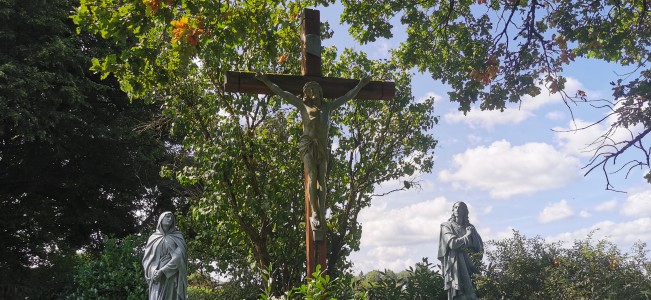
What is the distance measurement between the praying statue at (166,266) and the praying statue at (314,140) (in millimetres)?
2842

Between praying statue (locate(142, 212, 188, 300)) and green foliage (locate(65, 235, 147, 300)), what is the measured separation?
4162 millimetres

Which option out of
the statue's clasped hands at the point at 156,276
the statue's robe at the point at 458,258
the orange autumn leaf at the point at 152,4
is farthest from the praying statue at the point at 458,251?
the orange autumn leaf at the point at 152,4

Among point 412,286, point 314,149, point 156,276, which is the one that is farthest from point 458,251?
point 156,276

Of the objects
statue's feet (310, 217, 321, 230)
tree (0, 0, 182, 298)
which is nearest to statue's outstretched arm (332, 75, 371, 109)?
statue's feet (310, 217, 321, 230)

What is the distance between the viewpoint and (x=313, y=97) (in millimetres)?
6805

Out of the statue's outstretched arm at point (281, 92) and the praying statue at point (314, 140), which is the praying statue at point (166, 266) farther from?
the statue's outstretched arm at point (281, 92)

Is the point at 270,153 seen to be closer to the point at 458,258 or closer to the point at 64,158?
the point at 458,258

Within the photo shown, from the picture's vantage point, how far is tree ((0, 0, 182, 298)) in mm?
14414

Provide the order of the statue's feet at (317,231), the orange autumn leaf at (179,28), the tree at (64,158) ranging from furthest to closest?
the tree at (64,158), the statue's feet at (317,231), the orange autumn leaf at (179,28)

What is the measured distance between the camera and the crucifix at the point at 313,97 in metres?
6.39

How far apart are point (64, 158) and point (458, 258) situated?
39.9 ft

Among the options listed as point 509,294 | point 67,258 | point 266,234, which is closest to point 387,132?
point 266,234

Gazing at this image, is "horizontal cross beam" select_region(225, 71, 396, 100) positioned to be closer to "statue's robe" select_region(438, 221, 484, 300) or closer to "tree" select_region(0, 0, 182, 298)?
"statue's robe" select_region(438, 221, 484, 300)

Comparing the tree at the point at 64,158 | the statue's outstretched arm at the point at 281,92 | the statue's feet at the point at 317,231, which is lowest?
the statue's feet at the point at 317,231
